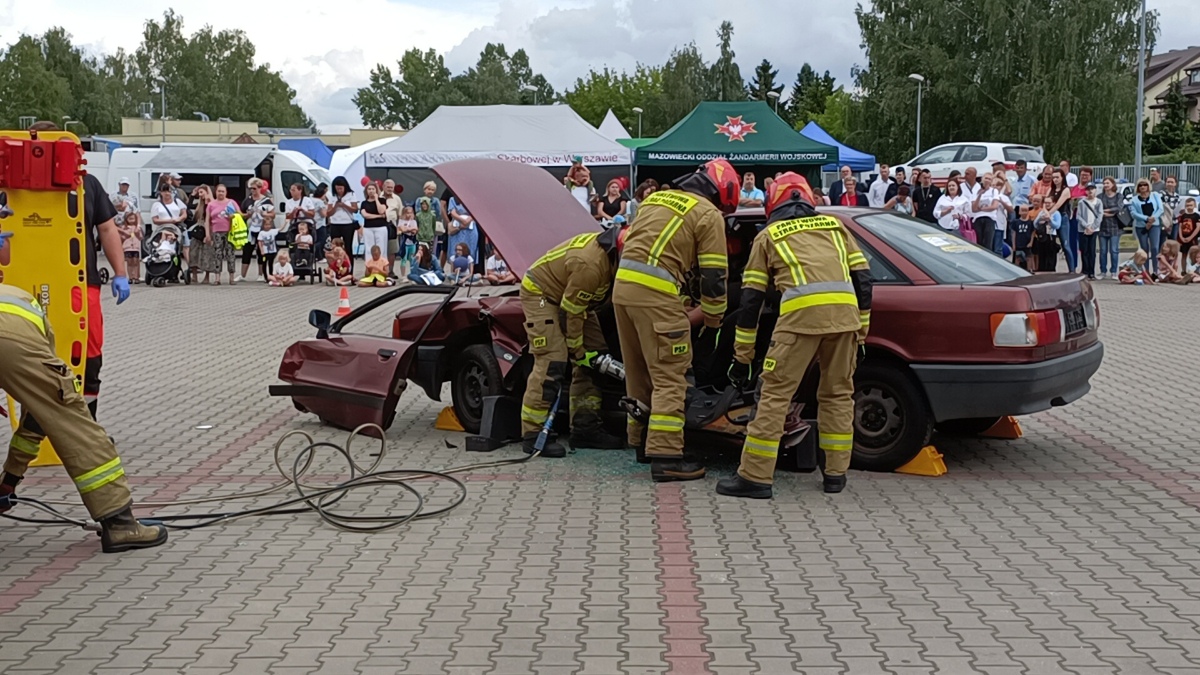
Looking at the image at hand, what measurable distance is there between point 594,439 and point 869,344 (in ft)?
6.02

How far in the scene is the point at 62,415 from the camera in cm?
532

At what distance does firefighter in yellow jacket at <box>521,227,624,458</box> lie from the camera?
7352mm

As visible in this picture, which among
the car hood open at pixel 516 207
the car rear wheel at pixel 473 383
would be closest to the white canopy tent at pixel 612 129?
the car hood open at pixel 516 207

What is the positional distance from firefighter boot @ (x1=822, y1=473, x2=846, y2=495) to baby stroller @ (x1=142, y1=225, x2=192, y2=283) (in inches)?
635

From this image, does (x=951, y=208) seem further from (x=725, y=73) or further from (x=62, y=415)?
(x=725, y=73)

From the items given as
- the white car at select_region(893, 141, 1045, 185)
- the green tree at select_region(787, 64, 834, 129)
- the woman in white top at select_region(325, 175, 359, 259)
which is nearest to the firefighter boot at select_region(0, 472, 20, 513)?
the woman in white top at select_region(325, 175, 359, 259)

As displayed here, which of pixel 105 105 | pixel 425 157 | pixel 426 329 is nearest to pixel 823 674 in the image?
pixel 426 329

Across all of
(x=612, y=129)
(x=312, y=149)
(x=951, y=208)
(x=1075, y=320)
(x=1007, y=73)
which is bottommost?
(x=1075, y=320)

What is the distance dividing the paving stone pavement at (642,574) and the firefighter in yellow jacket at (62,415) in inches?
8.8

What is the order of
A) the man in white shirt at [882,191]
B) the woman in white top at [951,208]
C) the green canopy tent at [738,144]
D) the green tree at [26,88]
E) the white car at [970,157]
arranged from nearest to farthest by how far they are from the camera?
the woman in white top at [951,208] < the man in white shirt at [882,191] < the green canopy tent at [738,144] < the white car at [970,157] < the green tree at [26,88]

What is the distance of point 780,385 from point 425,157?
2153 centimetres

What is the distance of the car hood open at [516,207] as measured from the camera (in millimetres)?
7832

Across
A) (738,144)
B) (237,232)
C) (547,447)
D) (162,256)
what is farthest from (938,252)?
(738,144)

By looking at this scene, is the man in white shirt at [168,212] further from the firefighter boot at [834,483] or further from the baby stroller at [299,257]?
the firefighter boot at [834,483]
